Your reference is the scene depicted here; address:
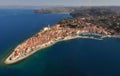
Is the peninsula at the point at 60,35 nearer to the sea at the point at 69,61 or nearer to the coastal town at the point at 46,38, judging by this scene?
the coastal town at the point at 46,38

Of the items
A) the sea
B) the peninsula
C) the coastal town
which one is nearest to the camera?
the sea

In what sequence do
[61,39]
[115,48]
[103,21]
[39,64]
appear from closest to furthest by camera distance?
[39,64] < [115,48] < [61,39] < [103,21]

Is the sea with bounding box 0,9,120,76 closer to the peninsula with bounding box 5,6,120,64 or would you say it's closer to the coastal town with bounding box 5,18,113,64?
the coastal town with bounding box 5,18,113,64

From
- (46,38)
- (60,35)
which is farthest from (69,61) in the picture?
(60,35)

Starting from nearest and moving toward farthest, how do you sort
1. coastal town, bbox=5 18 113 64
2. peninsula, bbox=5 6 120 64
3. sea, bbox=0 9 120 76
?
1. sea, bbox=0 9 120 76
2. coastal town, bbox=5 18 113 64
3. peninsula, bbox=5 6 120 64

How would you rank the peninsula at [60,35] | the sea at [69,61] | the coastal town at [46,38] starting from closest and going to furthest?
the sea at [69,61]
the coastal town at [46,38]
the peninsula at [60,35]

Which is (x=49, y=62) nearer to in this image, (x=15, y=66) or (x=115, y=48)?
(x=15, y=66)

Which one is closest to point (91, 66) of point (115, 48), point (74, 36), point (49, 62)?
point (49, 62)

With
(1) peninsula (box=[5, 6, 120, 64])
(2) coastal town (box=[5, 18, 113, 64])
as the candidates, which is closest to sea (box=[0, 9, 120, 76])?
Answer: (2) coastal town (box=[5, 18, 113, 64])

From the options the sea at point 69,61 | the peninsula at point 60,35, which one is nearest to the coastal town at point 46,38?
the peninsula at point 60,35

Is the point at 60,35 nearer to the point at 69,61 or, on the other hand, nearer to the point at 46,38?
the point at 46,38

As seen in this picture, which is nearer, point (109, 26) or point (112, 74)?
point (112, 74)
